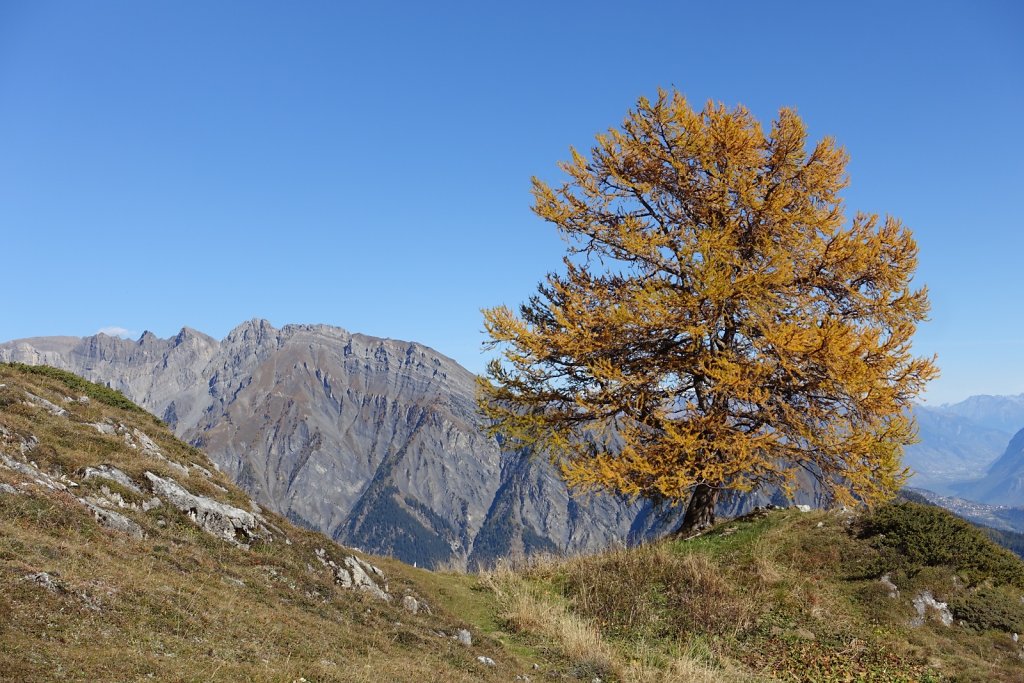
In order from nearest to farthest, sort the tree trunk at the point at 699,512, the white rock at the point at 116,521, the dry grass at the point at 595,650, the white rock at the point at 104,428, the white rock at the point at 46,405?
1. the white rock at the point at 116,521
2. the dry grass at the point at 595,650
3. the white rock at the point at 46,405
4. the white rock at the point at 104,428
5. the tree trunk at the point at 699,512

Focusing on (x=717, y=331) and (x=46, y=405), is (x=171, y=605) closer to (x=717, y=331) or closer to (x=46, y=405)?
(x=46, y=405)

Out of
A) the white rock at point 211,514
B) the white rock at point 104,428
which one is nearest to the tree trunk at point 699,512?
the white rock at point 211,514

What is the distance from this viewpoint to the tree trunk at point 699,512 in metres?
20.3

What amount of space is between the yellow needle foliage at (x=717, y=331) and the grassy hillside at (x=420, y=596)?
195 centimetres

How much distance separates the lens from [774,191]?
18188 mm

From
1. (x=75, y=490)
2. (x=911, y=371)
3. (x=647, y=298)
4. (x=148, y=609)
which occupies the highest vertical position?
(x=647, y=298)

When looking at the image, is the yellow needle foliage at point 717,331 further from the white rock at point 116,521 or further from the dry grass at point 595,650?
the white rock at point 116,521

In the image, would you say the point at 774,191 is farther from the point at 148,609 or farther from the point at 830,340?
the point at 148,609

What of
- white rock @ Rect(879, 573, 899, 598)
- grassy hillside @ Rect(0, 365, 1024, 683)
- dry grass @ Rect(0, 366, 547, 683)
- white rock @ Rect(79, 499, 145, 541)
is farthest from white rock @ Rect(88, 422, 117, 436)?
white rock @ Rect(879, 573, 899, 598)

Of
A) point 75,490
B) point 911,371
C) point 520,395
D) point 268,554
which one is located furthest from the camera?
point 520,395

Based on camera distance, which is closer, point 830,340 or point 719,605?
point 719,605

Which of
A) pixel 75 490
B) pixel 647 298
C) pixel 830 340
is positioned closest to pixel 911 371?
pixel 830 340

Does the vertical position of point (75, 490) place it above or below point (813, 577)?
above

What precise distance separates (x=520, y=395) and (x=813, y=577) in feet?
30.2
